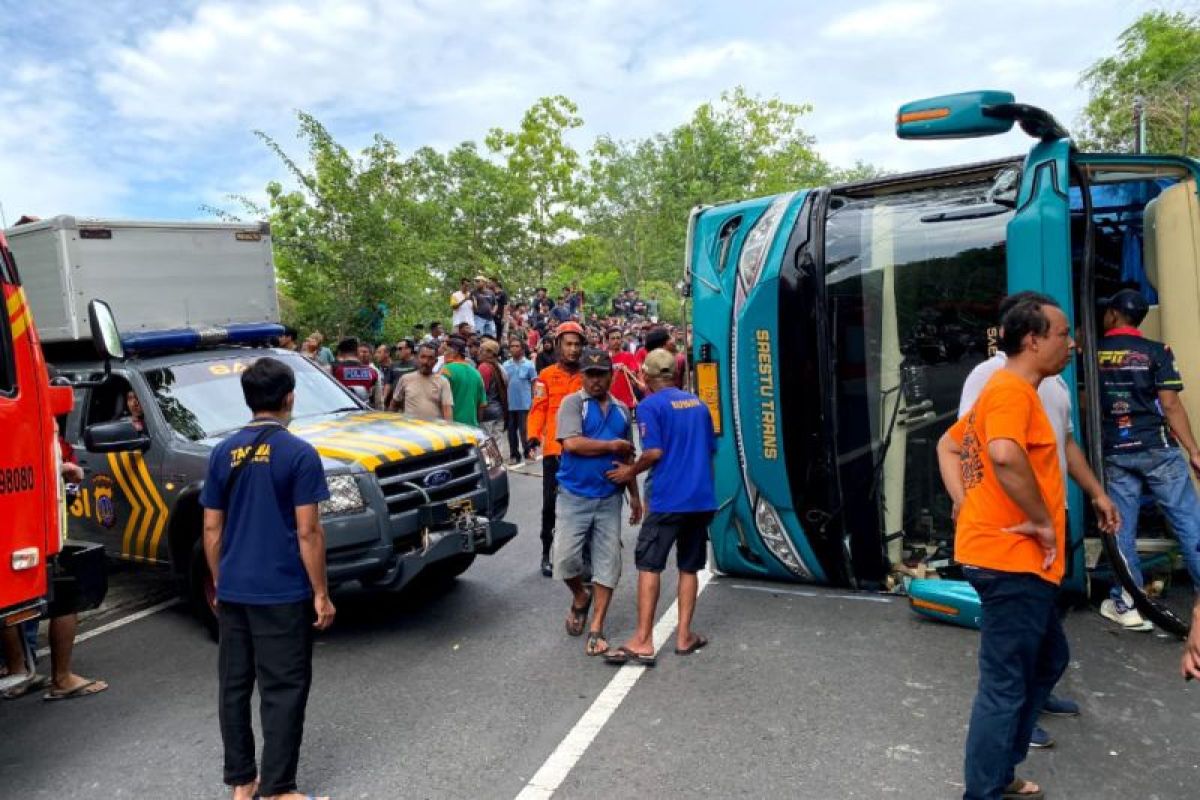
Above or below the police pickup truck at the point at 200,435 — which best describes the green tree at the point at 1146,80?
above

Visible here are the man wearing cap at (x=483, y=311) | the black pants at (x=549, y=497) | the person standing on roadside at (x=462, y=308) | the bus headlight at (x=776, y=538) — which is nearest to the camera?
the bus headlight at (x=776, y=538)

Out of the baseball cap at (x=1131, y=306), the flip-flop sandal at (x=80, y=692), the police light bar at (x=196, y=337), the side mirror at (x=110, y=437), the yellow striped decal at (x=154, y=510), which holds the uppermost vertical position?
the police light bar at (x=196, y=337)

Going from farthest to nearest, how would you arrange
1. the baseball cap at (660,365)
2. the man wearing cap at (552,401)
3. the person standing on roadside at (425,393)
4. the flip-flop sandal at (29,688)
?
the person standing on roadside at (425,393)
the man wearing cap at (552,401)
the baseball cap at (660,365)
the flip-flop sandal at (29,688)

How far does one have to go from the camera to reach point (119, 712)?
456 centimetres

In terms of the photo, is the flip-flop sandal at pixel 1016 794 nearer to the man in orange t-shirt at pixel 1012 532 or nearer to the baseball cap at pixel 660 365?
the man in orange t-shirt at pixel 1012 532

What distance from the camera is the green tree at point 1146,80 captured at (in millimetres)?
19328

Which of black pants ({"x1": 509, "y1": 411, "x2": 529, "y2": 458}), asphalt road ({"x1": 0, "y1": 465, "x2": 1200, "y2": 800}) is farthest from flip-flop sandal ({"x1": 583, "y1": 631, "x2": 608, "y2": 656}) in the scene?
black pants ({"x1": 509, "y1": 411, "x2": 529, "y2": 458})

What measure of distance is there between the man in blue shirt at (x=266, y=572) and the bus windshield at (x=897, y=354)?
11.0 ft

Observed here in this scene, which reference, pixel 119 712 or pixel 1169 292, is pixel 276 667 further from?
pixel 1169 292

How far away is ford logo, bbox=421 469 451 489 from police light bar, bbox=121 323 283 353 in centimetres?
230

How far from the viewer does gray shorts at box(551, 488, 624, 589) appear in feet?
17.2

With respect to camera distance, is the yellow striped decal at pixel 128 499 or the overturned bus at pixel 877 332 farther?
the yellow striped decal at pixel 128 499

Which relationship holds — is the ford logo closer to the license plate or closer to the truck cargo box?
the license plate

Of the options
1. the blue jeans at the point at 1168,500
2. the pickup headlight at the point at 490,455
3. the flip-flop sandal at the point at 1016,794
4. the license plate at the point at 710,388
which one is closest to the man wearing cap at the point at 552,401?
the pickup headlight at the point at 490,455
